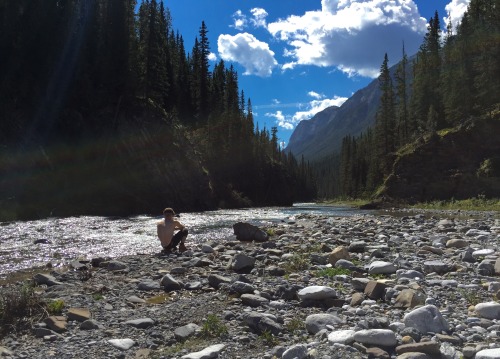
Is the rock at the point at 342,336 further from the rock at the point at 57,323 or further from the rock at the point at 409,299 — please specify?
the rock at the point at 57,323

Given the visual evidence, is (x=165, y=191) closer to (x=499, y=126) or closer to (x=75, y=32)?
(x=75, y=32)

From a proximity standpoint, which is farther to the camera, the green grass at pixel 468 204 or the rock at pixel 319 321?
the green grass at pixel 468 204

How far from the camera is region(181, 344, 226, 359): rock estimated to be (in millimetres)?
4820

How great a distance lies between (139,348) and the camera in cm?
537

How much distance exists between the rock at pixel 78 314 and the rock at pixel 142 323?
2.56 ft

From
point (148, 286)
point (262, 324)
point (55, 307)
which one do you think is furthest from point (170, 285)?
point (262, 324)

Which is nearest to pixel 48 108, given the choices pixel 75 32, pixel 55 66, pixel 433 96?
pixel 55 66

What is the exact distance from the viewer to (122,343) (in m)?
5.44

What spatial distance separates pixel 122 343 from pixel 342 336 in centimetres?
307

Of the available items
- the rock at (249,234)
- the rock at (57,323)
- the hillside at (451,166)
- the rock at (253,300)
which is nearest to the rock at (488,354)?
the rock at (253,300)

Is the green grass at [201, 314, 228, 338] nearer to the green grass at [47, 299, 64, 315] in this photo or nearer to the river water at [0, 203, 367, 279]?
the green grass at [47, 299, 64, 315]

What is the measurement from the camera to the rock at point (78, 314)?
6488 mm

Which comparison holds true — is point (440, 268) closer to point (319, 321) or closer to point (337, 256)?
point (337, 256)

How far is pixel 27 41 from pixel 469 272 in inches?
2096
